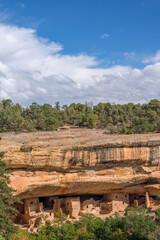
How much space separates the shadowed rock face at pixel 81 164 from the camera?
1520 centimetres

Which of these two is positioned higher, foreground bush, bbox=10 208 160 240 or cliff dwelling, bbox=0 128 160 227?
cliff dwelling, bbox=0 128 160 227

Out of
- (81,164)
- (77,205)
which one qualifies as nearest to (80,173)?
(81,164)

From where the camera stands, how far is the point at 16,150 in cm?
1491

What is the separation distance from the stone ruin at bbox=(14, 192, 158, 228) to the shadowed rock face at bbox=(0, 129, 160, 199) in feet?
2.08

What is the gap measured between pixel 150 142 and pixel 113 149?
3.01 meters

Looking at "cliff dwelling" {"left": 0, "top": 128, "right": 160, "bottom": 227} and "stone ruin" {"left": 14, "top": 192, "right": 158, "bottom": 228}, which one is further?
"stone ruin" {"left": 14, "top": 192, "right": 158, "bottom": 228}

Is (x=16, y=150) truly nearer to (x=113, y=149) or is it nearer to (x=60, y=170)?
(x=60, y=170)

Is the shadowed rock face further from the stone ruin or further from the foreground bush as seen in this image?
the foreground bush

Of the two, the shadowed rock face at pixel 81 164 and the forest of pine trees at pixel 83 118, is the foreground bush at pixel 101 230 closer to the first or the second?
the shadowed rock face at pixel 81 164

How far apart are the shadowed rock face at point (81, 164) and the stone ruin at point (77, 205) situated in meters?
0.63

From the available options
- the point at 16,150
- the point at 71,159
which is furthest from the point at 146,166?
the point at 16,150

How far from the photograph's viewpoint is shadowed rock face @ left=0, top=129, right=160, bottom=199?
1520 cm

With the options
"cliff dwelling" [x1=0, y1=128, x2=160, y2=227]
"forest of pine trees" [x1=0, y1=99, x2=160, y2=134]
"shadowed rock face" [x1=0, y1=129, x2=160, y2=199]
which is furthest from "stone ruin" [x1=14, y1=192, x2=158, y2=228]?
"forest of pine trees" [x1=0, y1=99, x2=160, y2=134]

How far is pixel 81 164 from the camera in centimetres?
1677
